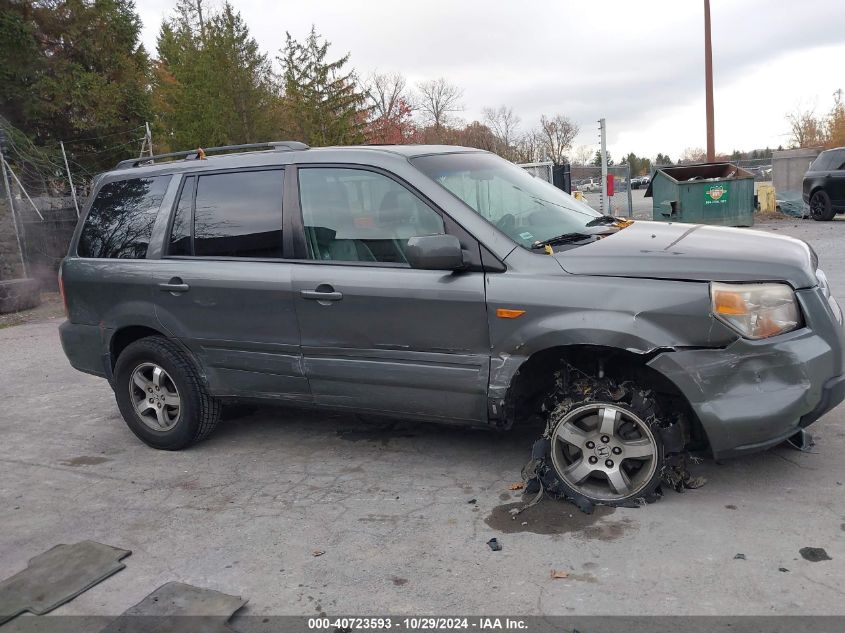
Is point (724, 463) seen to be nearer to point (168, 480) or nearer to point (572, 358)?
point (572, 358)

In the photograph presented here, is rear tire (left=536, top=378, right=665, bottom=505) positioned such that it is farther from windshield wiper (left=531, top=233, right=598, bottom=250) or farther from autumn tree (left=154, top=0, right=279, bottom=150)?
autumn tree (left=154, top=0, right=279, bottom=150)

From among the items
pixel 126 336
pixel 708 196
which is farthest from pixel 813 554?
pixel 708 196

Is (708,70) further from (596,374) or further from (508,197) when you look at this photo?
(596,374)

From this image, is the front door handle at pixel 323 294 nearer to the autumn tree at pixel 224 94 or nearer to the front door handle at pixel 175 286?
the front door handle at pixel 175 286

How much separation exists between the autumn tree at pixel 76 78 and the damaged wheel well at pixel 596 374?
946 inches

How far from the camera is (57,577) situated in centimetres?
336

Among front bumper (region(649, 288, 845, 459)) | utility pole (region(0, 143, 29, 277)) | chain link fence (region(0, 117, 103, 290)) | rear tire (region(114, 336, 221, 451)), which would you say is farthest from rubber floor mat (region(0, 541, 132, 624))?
utility pole (region(0, 143, 29, 277))

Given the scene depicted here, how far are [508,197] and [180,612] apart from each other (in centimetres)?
281

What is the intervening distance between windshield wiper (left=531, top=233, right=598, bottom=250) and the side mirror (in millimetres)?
445

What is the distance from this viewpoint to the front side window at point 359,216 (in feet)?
13.1

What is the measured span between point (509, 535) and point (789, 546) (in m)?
1.23

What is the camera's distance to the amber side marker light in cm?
365

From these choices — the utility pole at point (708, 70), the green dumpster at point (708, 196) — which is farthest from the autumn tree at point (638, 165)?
the green dumpster at point (708, 196)

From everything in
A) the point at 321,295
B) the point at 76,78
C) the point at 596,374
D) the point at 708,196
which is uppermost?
the point at 76,78
